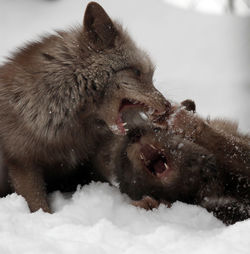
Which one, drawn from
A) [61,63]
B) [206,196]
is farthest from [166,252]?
[61,63]

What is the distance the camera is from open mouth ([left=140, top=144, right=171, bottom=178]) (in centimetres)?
373

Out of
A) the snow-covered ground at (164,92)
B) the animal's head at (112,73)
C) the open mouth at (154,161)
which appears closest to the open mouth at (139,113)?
the animal's head at (112,73)

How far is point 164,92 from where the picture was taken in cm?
583

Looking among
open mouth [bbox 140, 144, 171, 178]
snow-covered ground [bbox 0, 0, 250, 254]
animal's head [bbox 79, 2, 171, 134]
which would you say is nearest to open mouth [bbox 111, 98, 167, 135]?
animal's head [bbox 79, 2, 171, 134]

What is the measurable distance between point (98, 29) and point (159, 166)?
1077 millimetres

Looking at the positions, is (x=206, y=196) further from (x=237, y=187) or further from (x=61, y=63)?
(x=61, y=63)

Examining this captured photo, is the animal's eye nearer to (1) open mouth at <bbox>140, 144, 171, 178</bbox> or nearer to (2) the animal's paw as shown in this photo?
(1) open mouth at <bbox>140, 144, 171, 178</bbox>

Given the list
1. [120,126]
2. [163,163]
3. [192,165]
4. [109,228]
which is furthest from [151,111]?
[109,228]

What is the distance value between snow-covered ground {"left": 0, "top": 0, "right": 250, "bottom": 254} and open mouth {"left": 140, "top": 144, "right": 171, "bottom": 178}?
0.92 ft

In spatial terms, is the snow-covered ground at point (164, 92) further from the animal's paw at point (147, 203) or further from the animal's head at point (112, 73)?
the animal's head at point (112, 73)

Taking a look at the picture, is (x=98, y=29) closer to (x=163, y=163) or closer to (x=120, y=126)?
(x=120, y=126)

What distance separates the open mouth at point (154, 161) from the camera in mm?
3732

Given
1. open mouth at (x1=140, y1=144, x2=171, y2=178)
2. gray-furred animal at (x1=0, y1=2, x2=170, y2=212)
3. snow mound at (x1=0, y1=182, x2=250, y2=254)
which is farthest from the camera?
open mouth at (x1=140, y1=144, x2=171, y2=178)

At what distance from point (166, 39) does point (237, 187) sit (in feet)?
12.9
